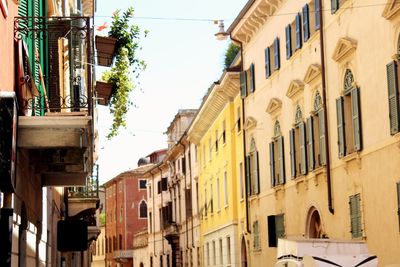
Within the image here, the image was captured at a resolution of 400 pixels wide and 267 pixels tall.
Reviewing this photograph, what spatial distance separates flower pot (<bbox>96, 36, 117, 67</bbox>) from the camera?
57.0ft

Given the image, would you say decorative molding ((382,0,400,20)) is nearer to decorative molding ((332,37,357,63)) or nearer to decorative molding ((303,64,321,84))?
decorative molding ((332,37,357,63))

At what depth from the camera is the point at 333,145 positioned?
2395 cm

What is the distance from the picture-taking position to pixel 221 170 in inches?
1686

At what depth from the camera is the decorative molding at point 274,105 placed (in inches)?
1183

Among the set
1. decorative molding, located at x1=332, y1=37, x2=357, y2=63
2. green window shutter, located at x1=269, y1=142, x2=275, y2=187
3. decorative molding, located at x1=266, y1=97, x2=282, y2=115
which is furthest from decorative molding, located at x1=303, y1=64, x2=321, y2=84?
green window shutter, located at x1=269, y1=142, x2=275, y2=187

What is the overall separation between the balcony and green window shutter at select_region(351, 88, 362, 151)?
7735 mm

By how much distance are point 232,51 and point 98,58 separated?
37914 millimetres

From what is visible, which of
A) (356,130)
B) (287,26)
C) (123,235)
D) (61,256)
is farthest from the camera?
(123,235)

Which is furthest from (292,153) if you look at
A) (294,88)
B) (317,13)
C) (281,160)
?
(317,13)

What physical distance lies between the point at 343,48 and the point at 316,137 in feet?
11.8

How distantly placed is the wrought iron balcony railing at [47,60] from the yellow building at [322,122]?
16.4 feet

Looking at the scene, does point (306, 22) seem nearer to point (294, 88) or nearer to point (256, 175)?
point (294, 88)

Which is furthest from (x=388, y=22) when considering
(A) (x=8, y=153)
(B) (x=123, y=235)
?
(B) (x=123, y=235)

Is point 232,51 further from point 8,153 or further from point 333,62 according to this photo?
point 8,153
